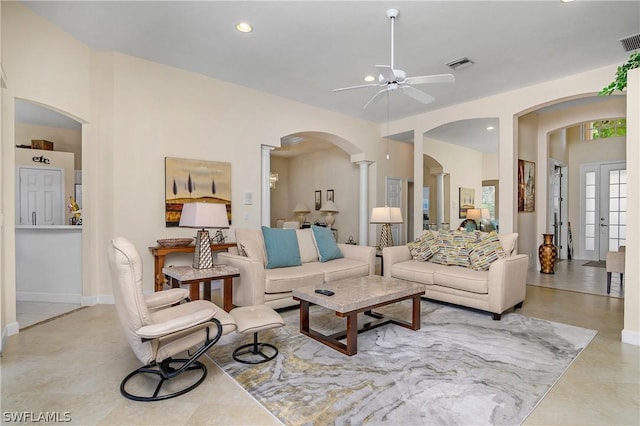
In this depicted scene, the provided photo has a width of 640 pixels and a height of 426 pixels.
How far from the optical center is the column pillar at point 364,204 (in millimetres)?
7199

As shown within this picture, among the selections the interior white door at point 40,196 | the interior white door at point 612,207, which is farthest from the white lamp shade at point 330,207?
the interior white door at point 612,207

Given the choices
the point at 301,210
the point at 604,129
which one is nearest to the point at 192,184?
the point at 301,210

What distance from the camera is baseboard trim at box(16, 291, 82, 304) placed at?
13.5 ft

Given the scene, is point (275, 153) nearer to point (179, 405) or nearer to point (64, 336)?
point (64, 336)

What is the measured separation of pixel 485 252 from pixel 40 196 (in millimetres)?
7689

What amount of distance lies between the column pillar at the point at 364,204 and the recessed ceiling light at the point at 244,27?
4105mm

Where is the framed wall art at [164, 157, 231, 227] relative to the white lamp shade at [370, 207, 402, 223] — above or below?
above

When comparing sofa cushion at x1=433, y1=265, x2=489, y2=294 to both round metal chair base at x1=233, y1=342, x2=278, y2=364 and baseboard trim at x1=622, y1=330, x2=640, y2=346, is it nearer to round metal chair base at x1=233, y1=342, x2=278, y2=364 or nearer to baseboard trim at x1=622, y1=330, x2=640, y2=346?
baseboard trim at x1=622, y1=330, x2=640, y2=346

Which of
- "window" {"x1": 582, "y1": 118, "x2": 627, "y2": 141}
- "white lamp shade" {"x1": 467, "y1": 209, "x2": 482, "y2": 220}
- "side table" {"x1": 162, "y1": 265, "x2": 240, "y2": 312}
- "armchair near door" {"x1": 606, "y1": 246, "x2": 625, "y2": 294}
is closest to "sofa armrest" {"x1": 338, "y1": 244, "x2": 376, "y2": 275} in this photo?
"side table" {"x1": 162, "y1": 265, "x2": 240, "y2": 312}

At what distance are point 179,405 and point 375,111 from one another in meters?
5.71

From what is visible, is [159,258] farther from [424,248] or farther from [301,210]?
[301,210]

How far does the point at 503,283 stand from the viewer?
3.44 metres

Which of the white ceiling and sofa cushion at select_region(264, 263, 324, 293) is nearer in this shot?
the white ceiling

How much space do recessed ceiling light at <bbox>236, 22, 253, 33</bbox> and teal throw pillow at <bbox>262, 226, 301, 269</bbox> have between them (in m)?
2.19
